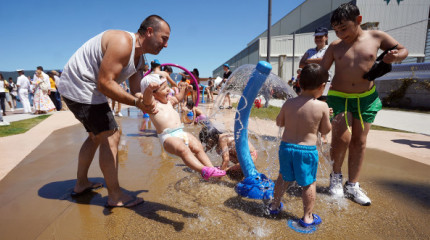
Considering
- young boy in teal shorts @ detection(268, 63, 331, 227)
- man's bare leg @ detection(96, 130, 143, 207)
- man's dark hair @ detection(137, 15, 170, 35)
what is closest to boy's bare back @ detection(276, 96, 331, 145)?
young boy in teal shorts @ detection(268, 63, 331, 227)

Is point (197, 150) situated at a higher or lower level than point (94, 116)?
lower

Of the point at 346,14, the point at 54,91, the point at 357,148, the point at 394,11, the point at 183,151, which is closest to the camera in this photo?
Result: the point at 346,14

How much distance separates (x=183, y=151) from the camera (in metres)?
2.61

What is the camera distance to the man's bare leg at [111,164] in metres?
2.46

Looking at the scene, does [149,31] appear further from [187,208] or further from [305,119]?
[187,208]

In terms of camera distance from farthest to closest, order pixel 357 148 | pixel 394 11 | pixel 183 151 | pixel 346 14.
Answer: pixel 394 11, pixel 357 148, pixel 183 151, pixel 346 14

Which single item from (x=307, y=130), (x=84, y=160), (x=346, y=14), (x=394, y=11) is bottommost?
(x=84, y=160)

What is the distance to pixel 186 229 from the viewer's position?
7.01 feet

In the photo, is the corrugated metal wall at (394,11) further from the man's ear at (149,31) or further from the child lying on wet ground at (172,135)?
the man's ear at (149,31)

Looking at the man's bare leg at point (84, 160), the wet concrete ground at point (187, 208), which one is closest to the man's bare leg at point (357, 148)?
the wet concrete ground at point (187, 208)

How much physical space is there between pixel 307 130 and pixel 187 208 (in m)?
1.39

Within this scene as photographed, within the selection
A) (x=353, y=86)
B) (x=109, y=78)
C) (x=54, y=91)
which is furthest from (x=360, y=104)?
(x=54, y=91)

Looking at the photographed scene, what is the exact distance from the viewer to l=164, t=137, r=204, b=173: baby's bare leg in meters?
2.52

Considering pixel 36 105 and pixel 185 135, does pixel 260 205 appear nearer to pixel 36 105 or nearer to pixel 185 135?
pixel 185 135
